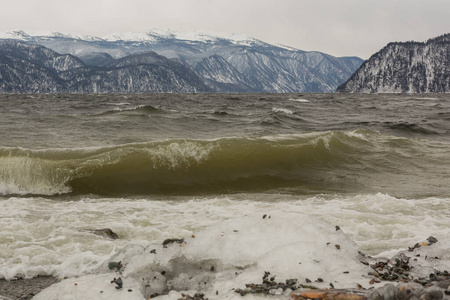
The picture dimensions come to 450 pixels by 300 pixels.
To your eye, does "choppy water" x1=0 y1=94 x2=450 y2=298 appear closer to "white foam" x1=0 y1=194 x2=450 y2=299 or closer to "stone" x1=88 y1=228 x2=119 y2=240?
"white foam" x1=0 y1=194 x2=450 y2=299

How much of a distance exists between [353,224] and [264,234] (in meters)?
Answer: 3.30

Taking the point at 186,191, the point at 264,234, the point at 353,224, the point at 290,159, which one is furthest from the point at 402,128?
the point at 264,234

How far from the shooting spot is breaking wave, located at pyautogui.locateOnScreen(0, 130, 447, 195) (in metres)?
13.8

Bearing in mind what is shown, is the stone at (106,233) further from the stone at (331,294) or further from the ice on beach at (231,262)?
the stone at (331,294)

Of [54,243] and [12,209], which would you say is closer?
[54,243]

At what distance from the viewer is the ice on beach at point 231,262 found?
493cm

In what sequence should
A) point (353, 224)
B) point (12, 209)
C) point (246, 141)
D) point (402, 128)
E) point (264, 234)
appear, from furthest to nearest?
1. point (402, 128)
2. point (246, 141)
3. point (12, 209)
4. point (353, 224)
5. point (264, 234)

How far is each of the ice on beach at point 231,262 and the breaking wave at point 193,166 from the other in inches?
299

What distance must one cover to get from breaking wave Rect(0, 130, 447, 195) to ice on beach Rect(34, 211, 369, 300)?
7595 mm

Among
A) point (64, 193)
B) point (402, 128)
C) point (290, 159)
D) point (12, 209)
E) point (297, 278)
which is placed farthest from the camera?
point (402, 128)

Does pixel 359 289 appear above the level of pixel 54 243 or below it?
above

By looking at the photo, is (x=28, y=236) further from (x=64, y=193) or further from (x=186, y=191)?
(x=186, y=191)

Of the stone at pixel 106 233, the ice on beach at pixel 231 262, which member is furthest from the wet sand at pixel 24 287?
the stone at pixel 106 233

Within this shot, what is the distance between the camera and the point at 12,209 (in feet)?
32.7
